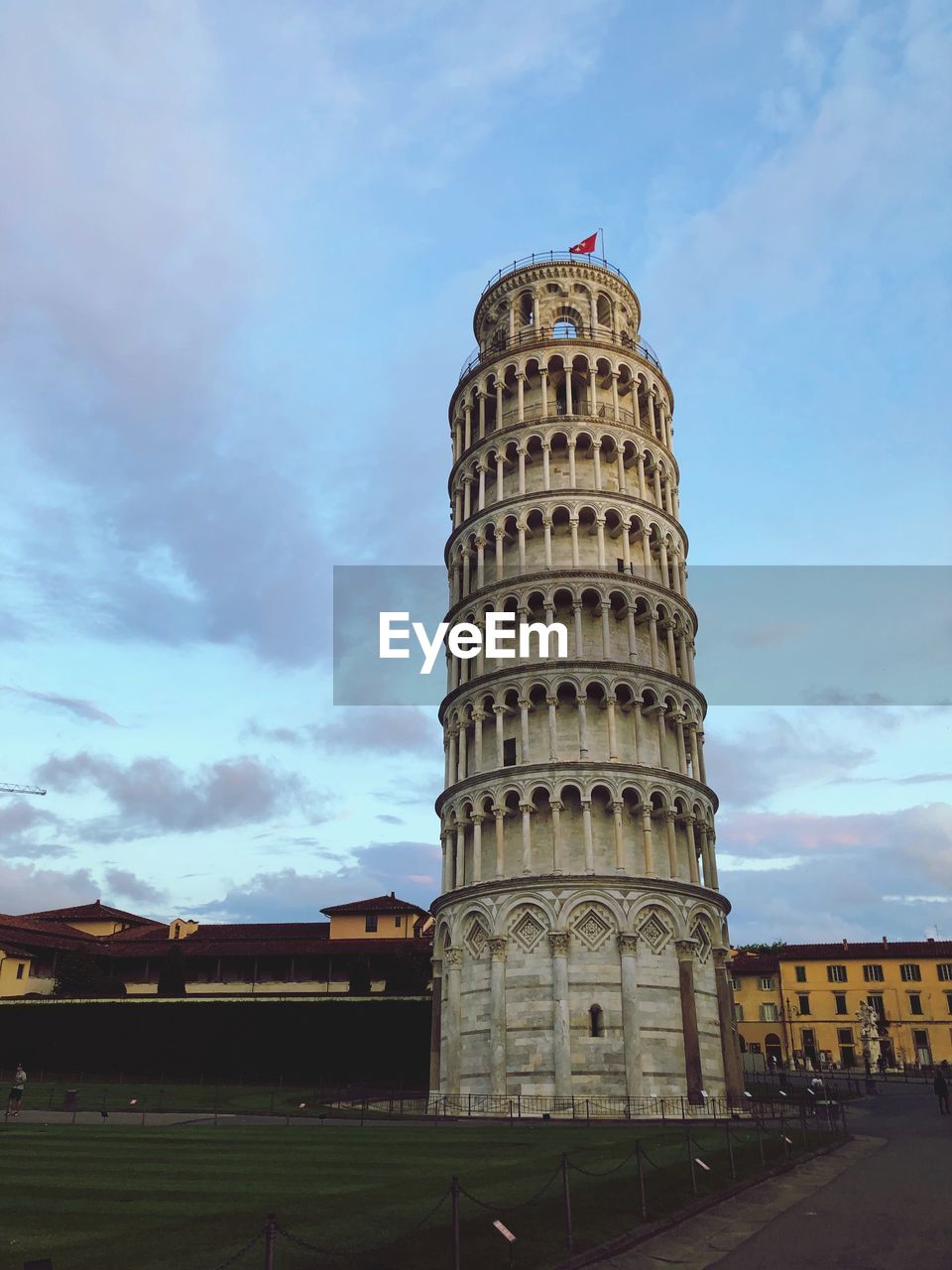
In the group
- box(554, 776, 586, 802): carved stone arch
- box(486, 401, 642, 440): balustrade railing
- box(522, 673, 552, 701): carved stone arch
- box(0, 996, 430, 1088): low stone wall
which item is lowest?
box(0, 996, 430, 1088): low stone wall

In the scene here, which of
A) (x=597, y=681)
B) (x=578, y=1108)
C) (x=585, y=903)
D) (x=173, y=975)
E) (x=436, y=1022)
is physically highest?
(x=597, y=681)

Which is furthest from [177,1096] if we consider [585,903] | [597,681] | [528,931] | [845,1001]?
[845,1001]

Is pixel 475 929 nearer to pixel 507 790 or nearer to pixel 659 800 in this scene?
pixel 507 790

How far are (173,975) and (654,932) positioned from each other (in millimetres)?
40781

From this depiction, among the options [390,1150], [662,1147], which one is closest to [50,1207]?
[390,1150]

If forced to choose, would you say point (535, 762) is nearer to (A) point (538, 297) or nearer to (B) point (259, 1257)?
(A) point (538, 297)

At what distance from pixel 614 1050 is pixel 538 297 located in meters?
44.3

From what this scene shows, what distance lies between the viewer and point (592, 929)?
1748 inches

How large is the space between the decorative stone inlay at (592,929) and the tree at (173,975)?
37.0m

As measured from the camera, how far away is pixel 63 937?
7994cm

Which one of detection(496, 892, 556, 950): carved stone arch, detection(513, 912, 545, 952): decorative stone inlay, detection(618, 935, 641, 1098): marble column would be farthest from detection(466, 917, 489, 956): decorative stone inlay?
detection(618, 935, 641, 1098): marble column

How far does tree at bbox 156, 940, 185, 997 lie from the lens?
70.7 meters

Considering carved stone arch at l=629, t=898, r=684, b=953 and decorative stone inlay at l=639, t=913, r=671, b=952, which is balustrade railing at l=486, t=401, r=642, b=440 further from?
decorative stone inlay at l=639, t=913, r=671, b=952

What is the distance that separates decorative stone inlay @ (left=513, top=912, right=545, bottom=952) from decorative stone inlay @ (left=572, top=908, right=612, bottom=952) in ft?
5.36
